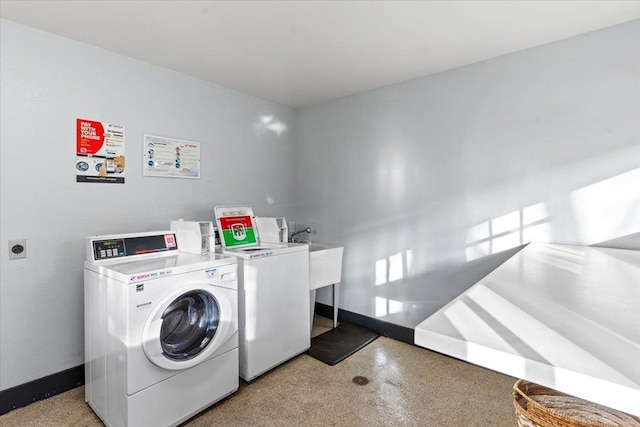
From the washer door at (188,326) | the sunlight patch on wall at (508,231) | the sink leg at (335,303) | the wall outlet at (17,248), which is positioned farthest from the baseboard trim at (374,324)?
the wall outlet at (17,248)

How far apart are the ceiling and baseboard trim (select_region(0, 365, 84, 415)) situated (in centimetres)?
234

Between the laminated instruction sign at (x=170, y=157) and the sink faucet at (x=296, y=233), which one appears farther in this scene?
the sink faucet at (x=296, y=233)

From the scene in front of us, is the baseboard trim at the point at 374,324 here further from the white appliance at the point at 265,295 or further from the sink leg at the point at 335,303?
the white appliance at the point at 265,295

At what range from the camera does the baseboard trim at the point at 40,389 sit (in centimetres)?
202

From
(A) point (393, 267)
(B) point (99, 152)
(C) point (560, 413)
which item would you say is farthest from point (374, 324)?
(B) point (99, 152)

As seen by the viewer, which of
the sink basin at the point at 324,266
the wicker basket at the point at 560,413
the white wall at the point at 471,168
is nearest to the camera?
the wicker basket at the point at 560,413

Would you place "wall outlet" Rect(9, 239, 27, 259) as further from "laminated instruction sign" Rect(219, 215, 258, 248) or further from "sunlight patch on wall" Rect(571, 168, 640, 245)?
"sunlight patch on wall" Rect(571, 168, 640, 245)

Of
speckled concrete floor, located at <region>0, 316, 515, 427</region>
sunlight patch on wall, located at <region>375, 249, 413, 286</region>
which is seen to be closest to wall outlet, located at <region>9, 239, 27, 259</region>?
speckled concrete floor, located at <region>0, 316, 515, 427</region>

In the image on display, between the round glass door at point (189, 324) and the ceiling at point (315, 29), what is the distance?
172cm

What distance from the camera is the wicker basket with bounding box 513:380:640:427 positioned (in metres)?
0.97

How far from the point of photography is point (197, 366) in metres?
2.02

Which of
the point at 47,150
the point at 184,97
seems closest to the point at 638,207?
the point at 184,97

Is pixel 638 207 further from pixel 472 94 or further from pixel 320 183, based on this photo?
pixel 320 183

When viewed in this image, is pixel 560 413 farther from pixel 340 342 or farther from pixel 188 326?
pixel 340 342
